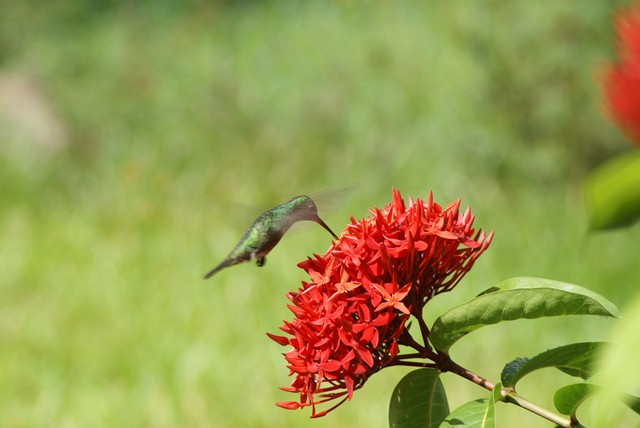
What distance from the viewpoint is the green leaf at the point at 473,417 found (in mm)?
863

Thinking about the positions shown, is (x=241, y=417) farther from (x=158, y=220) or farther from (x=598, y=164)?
(x=598, y=164)

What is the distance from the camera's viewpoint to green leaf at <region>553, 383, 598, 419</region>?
891 mm

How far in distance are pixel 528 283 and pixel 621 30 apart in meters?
0.29

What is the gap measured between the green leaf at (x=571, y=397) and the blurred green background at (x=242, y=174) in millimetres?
867

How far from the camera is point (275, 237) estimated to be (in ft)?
4.33

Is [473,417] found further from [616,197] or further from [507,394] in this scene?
[616,197]

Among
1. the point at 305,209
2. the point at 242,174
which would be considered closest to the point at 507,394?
the point at 305,209

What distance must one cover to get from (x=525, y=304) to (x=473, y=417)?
11 cm

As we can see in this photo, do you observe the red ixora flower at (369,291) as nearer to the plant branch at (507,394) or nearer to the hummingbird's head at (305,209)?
the plant branch at (507,394)

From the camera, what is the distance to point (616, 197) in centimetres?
60

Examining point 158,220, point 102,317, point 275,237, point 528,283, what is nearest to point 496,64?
point 158,220

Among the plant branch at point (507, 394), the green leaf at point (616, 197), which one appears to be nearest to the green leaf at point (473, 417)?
the plant branch at point (507, 394)

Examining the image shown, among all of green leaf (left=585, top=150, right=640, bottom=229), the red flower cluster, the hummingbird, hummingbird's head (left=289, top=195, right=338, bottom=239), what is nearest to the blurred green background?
the hummingbird

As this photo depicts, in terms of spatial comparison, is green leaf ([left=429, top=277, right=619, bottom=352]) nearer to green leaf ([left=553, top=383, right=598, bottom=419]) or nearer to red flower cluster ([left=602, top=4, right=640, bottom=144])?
green leaf ([left=553, top=383, right=598, bottom=419])
